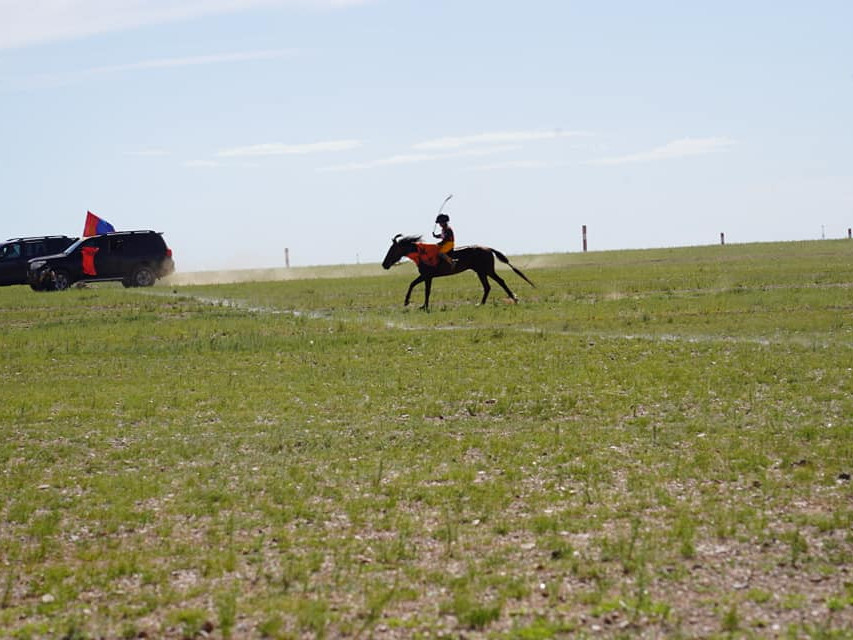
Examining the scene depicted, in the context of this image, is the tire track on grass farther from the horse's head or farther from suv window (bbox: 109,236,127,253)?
suv window (bbox: 109,236,127,253)

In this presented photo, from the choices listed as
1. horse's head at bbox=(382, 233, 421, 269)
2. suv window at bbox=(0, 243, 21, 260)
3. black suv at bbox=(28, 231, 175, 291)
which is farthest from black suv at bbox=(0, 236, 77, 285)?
horse's head at bbox=(382, 233, 421, 269)

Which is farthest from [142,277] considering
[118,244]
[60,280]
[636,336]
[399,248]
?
[636,336]

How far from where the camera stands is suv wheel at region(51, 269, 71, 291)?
50375 millimetres

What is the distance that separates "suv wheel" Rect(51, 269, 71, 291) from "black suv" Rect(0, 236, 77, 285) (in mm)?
3895

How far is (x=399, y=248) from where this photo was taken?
34.4 meters

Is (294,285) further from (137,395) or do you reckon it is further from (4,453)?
(4,453)

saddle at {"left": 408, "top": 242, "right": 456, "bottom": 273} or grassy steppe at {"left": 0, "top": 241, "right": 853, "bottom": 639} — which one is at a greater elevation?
saddle at {"left": 408, "top": 242, "right": 456, "bottom": 273}

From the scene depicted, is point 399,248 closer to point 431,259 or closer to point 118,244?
point 431,259

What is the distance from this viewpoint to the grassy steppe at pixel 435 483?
8.59 m

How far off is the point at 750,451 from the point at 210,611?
6.42m

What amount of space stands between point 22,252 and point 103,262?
5407 millimetres

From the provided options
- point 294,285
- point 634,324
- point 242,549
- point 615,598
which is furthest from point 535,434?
point 294,285

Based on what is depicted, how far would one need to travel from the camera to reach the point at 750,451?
13.1 meters

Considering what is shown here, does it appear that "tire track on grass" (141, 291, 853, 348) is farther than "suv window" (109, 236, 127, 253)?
No
